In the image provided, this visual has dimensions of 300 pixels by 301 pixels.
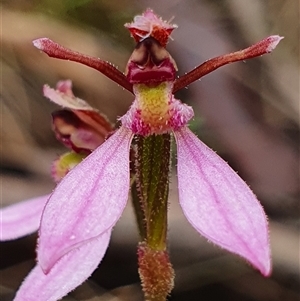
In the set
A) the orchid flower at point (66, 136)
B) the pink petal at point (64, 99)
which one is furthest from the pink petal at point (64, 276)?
the pink petal at point (64, 99)

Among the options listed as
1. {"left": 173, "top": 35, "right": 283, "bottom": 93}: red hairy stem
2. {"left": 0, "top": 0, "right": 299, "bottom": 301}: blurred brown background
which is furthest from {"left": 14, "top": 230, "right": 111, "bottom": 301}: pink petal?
{"left": 0, "top": 0, "right": 299, "bottom": 301}: blurred brown background

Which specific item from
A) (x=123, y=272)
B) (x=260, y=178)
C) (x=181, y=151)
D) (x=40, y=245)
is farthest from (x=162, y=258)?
(x=260, y=178)

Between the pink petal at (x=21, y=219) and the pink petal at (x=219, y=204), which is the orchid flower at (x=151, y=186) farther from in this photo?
the pink petal at (x=21, y=219)

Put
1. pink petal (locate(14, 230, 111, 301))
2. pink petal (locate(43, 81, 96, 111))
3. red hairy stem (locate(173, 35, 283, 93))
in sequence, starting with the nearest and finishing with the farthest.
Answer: red hairy stem (locate(173, 35, 283, 93)) < pink petal (locate(14, 230, 111, 301)) < pink petal (locate(43, 81, 96, 111))

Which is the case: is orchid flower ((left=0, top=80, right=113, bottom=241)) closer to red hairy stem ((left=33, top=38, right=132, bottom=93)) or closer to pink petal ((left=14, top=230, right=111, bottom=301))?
pink petal ((left=14, top=230, right=111, bottom=301))

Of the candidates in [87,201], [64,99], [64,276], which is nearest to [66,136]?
[64,99]

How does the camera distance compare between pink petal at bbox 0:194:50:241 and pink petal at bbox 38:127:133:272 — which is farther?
pink petal at bbox 0:194:50:241

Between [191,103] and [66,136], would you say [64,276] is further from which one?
[191,103]
